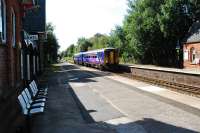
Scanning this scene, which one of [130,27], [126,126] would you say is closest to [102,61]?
[130,27]

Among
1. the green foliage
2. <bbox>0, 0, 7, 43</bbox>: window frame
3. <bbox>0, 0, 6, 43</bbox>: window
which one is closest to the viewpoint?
<bbox>0, 0, 6, 43</bbox>: window

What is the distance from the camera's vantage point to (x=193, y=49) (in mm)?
Result: 40469

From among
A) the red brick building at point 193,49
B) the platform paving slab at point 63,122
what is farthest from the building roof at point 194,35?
the platform paving slab at point 63,122

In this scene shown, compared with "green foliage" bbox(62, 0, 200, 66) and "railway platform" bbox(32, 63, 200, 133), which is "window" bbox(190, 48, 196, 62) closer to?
"green foliage" bbox(62, 0, 200, 66)

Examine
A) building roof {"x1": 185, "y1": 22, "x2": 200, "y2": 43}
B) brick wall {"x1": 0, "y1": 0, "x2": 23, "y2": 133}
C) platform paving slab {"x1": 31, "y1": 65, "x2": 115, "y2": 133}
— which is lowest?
platform paving slab {"x1": 31, "y1": 65, "x2": 115, "y2": 133}

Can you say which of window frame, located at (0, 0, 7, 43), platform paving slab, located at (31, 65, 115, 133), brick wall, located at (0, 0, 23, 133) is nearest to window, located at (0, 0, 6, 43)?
window frame, located at (0, 0, 7, 43)

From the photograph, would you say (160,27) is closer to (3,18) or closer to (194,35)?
(194,35)

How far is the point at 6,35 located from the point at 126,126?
501 cm

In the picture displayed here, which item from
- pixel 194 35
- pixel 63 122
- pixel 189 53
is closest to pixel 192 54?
pixel 189 53

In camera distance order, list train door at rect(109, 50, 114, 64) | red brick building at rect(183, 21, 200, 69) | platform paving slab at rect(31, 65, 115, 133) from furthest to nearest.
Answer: train door at rect(109, 50, 114, 64)
red brick building at rect(183, 21, 200, 69)
platform paving slab at rect(31, 65, 115, 133)

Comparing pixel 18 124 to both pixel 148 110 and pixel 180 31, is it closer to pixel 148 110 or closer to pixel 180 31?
pixel 148 110

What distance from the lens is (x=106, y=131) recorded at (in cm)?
960

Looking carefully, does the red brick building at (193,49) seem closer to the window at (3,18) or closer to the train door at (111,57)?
the train door at (111,57)

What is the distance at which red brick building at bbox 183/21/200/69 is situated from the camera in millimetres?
39156
